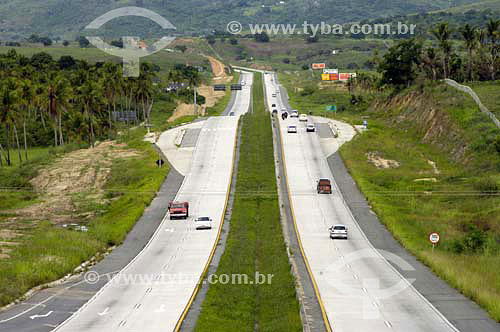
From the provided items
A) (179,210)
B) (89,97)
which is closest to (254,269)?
(179,210)

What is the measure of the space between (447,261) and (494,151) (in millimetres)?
33650

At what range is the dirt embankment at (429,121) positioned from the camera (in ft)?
324

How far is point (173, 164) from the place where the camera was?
102562 mm

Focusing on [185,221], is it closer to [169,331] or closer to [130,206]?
[130,206]

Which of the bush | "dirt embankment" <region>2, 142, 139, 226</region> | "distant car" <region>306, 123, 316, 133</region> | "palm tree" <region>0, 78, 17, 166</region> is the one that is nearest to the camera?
the bush

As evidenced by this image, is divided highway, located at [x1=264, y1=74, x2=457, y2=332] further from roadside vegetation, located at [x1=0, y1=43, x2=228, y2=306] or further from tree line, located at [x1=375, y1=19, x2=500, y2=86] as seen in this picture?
tree line, located at [x1=375, y1=19, x2=500, y2=86]

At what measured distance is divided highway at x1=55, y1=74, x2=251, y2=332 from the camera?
41.1m

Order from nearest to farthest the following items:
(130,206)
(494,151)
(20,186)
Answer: (130,206)
(494,151)
(20,186)

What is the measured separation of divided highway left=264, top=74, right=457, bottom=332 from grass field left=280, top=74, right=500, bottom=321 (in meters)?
3.32

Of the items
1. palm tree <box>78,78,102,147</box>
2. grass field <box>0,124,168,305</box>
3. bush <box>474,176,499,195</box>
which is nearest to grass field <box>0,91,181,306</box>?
grass field <box>0,124,168,305</box>

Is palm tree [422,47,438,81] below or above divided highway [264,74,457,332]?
above

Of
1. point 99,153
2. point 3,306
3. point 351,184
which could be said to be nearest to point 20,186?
point 99,153

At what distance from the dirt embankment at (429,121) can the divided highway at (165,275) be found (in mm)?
28252

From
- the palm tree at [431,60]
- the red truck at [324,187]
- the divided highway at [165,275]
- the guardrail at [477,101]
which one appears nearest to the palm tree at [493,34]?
the palm tree at [431,60]
